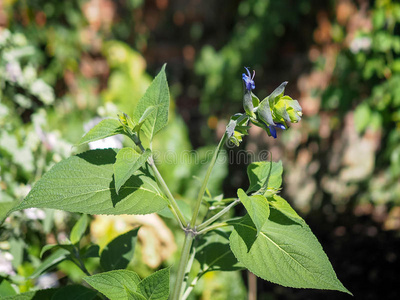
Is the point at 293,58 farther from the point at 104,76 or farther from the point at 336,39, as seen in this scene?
the point at 104,76

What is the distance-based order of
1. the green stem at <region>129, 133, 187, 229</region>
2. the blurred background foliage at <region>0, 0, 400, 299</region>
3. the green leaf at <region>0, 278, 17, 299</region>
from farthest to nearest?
the blurred background foliage at <region>0, 0, 400, 299</region>
the green leaf at <region>0, 278, 17, 299</region>
the green stem at <region>129, 133, 187, 229</region>

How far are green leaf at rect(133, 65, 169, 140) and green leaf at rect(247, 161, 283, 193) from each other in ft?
0.62

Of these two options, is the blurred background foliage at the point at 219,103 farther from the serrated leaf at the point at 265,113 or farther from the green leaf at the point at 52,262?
the serrated leaf at the point at 265,113

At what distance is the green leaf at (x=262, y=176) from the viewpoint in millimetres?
689

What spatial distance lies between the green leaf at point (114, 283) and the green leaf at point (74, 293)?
0.13m

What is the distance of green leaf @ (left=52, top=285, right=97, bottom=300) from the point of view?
0.70 meters

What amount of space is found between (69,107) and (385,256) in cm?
275

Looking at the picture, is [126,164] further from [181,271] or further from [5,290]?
[5,290]

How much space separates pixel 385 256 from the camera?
7.57 ft

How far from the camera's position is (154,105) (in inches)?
26.0

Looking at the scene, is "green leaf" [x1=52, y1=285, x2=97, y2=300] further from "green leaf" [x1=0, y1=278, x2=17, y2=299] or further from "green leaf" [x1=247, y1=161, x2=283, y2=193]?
"green leaf" [x1=247, y1=161, x2=283, y2=193]

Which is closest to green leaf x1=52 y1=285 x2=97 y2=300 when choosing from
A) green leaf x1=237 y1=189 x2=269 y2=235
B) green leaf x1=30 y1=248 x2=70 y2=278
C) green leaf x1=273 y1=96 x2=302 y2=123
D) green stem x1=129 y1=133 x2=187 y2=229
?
green leaf x1=30 y1=248 x2=70 y2=278

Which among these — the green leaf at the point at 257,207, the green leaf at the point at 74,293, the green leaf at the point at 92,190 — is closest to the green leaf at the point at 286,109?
the green leaf at the point at 257,207

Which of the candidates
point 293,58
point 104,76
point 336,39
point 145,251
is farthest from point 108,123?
point 104,76
